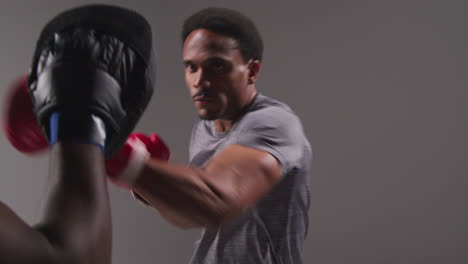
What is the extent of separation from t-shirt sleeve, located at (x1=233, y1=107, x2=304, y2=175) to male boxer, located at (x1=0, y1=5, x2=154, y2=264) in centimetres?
54

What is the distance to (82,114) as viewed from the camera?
17.8 inches

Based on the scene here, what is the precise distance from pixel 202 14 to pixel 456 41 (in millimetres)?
1544

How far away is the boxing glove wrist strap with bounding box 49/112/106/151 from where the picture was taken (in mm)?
427

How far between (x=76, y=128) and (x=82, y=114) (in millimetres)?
25

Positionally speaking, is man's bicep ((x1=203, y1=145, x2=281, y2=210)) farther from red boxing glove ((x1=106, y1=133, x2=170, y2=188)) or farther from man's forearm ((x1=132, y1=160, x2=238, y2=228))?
red boxing glove ((x1=106, y1=133, x2=170, y2=188))

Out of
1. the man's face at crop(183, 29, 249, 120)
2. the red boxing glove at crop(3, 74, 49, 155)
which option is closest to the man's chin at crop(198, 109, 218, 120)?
the man's face at crop(183, 29, 249, 120)

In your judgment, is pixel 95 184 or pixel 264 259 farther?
pixel 264 259

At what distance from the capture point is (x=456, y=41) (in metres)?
2.40

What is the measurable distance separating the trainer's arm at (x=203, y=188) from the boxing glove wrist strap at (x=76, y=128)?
1.23 ft

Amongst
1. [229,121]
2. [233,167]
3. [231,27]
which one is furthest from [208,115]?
[233,167]

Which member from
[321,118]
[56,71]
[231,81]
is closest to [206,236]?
[231,81]

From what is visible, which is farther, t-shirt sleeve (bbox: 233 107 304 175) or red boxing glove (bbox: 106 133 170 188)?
t-shirt sleeve (bbox: 233 107 304 175)

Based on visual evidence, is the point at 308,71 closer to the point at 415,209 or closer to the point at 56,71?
the point at 415,209

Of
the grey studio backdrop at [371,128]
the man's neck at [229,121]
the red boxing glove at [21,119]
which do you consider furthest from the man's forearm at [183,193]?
the grey studio backdrop at [371,128]
